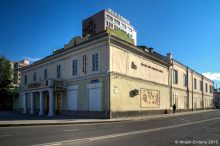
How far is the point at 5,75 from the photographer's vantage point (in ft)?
190

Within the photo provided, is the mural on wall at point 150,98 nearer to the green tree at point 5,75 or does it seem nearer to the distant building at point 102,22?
the green tree at point 5,75

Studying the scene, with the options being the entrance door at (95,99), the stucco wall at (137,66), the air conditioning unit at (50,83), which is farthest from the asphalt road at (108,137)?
the air conditioning unit at (50,83)

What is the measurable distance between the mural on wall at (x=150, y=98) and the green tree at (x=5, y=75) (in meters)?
36.7

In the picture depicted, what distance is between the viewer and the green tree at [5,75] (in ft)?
185

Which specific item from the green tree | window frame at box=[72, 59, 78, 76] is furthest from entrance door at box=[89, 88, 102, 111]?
the green tree

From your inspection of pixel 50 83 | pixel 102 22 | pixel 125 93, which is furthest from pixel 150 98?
pixel 102 22

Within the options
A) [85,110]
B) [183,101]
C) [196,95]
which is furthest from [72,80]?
[196,95]

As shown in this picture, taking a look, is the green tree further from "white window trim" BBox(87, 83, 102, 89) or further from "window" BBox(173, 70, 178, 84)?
"window" BBox(173, 70, 178, 84)

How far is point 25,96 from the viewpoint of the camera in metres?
39.1

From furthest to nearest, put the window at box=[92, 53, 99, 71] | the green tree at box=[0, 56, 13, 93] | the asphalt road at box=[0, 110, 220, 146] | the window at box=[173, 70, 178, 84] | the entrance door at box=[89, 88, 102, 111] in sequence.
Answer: the green tree at box=[0, 56, 13, 93] → the window at box=[173, 70, 178, 84] → the window at box=[92, 53, 99, 71] → the entrance door at box=[89, 88, 102, 111] → the asphalt road at box=[0, 110, 220, 146]

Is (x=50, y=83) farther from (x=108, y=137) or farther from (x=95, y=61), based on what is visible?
(x=108, y=137)

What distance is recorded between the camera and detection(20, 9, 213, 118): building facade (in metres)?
26.7

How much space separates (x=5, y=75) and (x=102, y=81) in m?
39.8

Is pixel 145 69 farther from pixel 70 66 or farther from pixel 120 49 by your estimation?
pixel 70 66
